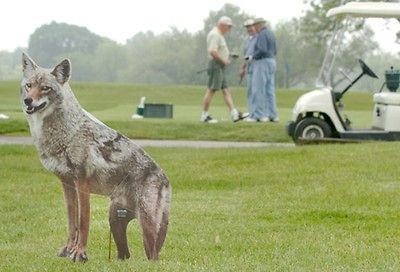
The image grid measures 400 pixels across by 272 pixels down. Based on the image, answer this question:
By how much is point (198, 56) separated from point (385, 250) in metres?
90.9

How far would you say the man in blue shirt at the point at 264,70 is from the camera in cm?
2167

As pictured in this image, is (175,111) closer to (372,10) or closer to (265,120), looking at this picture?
(265,120)

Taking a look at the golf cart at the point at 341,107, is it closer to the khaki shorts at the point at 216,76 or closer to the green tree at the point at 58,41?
the khaki shorts at the point at 216,76

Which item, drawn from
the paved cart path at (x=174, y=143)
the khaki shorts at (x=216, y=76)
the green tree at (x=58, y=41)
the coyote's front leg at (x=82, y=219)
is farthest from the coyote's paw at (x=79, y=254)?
the green tree at (x=58, y=41)

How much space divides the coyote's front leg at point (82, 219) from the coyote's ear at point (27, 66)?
71 cm

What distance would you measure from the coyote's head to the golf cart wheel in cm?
1146

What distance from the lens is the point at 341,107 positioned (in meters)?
18.3

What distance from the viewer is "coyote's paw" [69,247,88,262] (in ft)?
22.7

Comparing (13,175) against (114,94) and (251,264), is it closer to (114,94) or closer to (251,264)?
(251,264)

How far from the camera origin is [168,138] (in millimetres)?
19875

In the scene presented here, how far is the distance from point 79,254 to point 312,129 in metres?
11.5

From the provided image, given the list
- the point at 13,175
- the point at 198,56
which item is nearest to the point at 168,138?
the point at 13,175

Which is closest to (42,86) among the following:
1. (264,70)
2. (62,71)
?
(62,71)

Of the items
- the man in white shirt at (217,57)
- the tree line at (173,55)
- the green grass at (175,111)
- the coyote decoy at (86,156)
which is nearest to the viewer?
the coyote decoy at (86,156)
